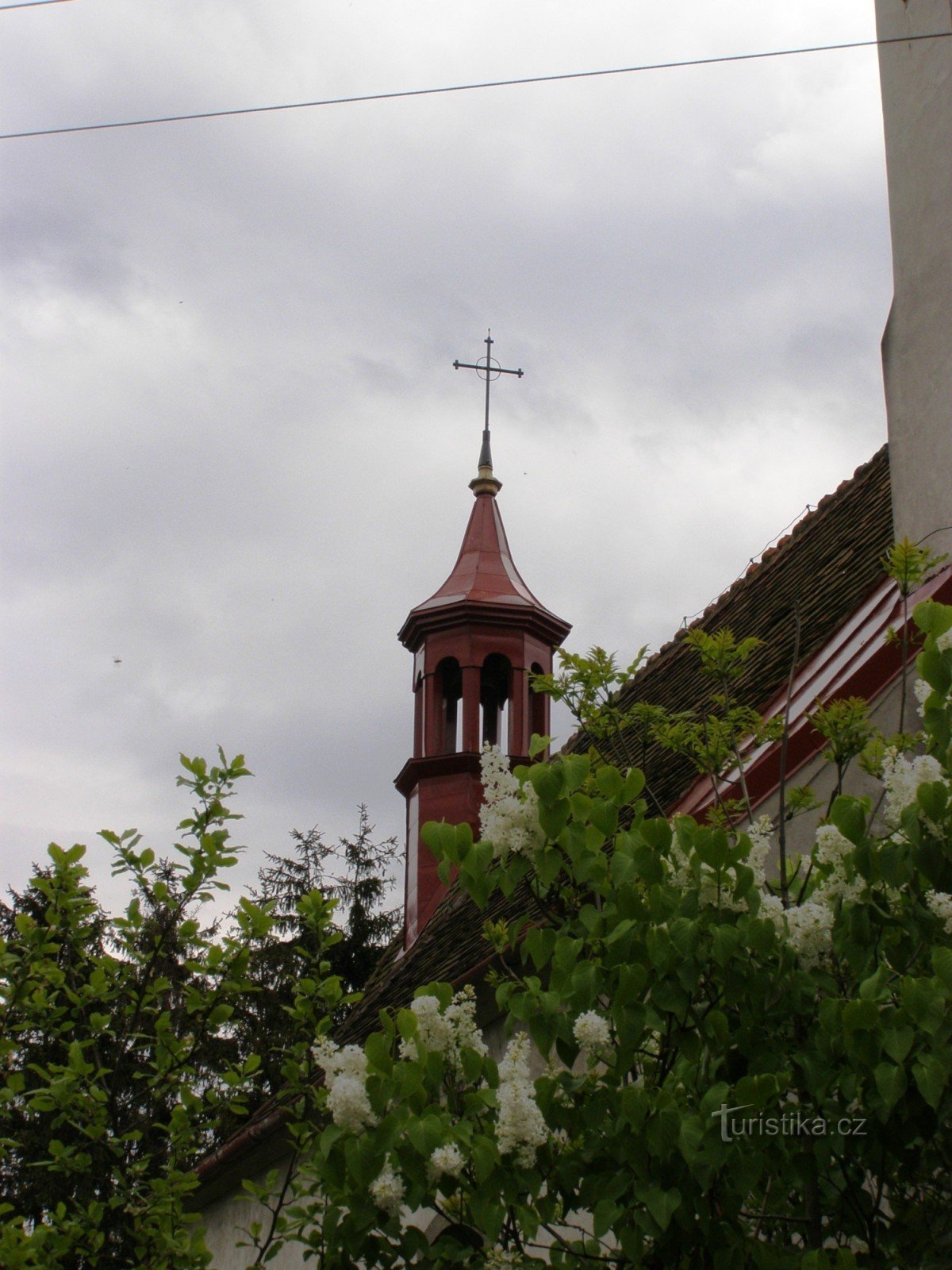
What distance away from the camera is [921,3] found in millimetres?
7387

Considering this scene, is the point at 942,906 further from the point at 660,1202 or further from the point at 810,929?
the point at 660,1202

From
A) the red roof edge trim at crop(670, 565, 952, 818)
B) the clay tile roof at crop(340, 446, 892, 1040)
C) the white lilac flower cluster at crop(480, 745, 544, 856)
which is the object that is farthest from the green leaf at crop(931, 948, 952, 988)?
the clay tile roof at crop(340, 446, 892, 1040)

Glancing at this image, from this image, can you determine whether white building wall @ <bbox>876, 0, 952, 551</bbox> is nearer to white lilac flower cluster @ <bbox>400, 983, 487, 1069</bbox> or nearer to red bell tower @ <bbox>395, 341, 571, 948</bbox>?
white lilac flower cluster @ <bbox>400, 983, 487, 1069</bbox>

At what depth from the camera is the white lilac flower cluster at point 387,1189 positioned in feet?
13.5

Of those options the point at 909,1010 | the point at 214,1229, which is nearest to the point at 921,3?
the point at 909,1010

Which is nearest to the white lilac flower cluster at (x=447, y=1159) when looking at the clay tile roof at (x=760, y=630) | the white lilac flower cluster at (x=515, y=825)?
the white lilac flower cluster at (x=515, y=825)

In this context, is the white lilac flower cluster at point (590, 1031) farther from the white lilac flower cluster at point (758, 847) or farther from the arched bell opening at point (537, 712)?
the arched bell opening at point (537, 712)

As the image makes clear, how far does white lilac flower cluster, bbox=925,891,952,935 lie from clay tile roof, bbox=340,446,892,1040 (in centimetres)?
256

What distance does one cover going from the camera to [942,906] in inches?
150

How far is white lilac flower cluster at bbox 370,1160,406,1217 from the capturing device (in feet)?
13.5

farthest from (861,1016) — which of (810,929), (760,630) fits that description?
(760,630)

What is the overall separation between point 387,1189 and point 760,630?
617 cm

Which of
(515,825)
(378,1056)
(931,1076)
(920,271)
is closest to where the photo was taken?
(931,1076)

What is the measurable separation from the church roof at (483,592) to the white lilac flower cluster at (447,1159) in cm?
1419
